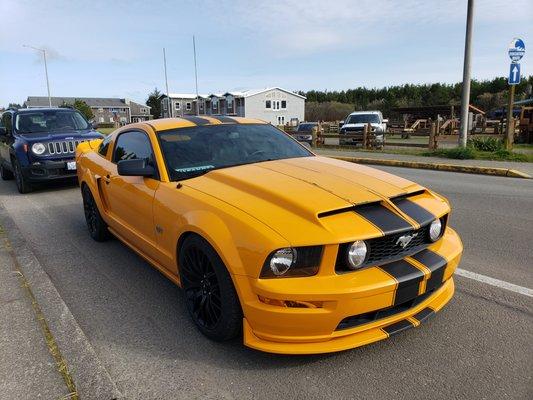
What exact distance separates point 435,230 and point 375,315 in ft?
2.68

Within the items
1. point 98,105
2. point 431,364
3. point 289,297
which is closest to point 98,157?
point 289,297

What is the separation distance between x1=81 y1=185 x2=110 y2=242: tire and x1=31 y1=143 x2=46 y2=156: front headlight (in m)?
3.92

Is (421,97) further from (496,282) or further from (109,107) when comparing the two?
(496,282)

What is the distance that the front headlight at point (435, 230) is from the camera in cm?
308

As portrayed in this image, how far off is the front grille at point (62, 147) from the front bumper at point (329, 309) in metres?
7.88

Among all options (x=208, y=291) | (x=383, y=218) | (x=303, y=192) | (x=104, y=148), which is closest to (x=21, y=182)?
(x=104, y=148)

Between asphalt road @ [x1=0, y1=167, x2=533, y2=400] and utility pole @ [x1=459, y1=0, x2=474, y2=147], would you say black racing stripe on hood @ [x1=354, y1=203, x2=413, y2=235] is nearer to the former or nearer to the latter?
asphalt road @ [x1=0, y1=167, x2=533, y2=400]

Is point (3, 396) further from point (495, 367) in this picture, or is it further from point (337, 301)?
point (495, 367)

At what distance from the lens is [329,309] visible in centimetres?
254

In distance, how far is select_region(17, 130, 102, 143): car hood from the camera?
923 cm

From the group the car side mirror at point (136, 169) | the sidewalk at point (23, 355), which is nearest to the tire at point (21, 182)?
the sidewalk at point (23, 355)

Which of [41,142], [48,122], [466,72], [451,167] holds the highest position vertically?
[466,72]

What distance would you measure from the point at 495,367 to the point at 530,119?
1993cm

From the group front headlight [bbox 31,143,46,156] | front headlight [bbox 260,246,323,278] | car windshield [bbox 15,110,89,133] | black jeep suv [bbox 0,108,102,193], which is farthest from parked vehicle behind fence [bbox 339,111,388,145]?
front headlight [bbox 260,246,323,278]
